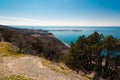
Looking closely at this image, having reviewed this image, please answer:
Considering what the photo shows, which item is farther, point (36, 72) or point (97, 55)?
point (97, 55)

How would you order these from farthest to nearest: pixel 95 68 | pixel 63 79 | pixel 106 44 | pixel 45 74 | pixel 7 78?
pixel 95 68
pixel 106 44
pixel 45 74
pixel 63 79
pixel 7 78

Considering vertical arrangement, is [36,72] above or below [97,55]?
above

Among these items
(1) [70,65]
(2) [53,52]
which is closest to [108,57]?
(1) [70,65]

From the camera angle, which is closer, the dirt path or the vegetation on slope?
the dirt path

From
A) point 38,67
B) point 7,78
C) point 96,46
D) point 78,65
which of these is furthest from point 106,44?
point 7,78

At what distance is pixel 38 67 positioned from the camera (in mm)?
22484

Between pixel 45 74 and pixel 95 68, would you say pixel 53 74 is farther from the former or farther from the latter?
pixel 95 68

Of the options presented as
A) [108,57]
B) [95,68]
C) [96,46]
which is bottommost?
[95,68]

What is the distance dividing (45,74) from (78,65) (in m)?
22.2

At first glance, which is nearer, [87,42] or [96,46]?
[96,46]

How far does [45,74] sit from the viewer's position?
19453mm

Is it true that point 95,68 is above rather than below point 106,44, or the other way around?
below

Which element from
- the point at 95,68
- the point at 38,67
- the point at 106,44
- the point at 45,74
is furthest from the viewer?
the point at 95,68

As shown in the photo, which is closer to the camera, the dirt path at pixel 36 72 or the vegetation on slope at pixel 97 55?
the dirt path at pixel 36 72
